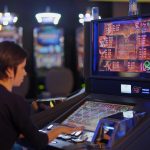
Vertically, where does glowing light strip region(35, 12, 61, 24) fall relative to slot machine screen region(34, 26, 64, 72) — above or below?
above

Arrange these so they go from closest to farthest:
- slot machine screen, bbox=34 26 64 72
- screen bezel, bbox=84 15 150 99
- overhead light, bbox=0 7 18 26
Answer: screen bezel, bbox=84 15 150 99, overhead light, bbox=0 7 18 26, slot machine screen, bbox=34 26 64 72

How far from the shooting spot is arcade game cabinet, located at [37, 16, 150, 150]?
2119 millimetres

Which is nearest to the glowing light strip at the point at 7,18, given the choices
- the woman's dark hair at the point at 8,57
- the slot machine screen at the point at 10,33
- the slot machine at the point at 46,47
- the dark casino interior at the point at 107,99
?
the slot machine screen at the point at 10,33

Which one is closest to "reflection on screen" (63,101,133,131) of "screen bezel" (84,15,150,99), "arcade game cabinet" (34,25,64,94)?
"screen bezel" (84,15,150,99)

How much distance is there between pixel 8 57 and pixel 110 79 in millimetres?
736

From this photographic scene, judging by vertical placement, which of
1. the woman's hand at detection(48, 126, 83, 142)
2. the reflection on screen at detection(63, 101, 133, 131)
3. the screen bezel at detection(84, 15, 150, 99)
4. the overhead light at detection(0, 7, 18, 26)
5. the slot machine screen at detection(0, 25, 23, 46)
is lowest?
the woman's hand at detection(48, 126, 83, 142)

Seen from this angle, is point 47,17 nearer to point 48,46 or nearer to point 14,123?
point 48,46

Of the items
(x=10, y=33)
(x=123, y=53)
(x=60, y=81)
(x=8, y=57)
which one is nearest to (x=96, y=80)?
(x=123, y=53)

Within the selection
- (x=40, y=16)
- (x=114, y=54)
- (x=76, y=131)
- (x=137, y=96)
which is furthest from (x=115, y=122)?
(x=40, y=16)

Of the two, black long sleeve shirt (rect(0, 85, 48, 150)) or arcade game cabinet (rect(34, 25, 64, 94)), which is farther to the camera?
arcade game cabinet (rect(34, 25, 64, 94))

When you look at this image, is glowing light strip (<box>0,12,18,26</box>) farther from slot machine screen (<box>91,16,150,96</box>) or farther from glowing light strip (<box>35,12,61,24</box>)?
slot machine screen (<box>91,16,150,96</box>)

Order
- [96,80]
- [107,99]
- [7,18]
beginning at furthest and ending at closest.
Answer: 1. [7,18]
2. [96,80]
3. [107,99]

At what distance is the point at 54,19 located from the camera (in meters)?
8.80

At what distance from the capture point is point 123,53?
240cm
